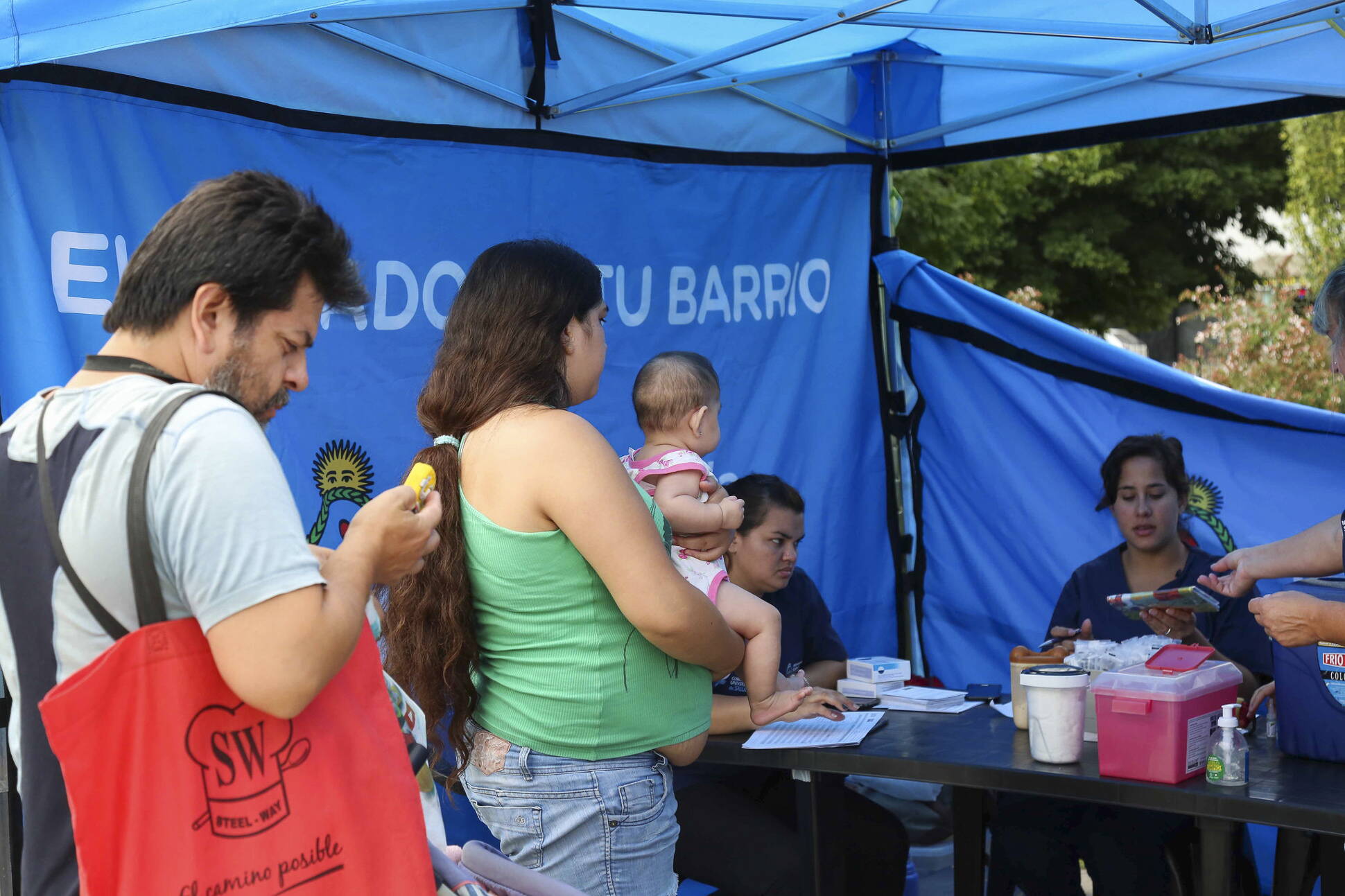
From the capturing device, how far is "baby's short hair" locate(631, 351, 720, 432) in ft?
10.1

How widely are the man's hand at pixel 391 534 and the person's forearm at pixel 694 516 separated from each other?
53.2 inches

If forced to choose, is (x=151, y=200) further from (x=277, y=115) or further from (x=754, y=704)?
(x=754, y=704)

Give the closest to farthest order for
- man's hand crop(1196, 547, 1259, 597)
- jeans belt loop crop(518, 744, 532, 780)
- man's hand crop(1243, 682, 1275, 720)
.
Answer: jeans belt loop crop(518, 744, 532, 780)
man's hand crop(1243, 682, 1275, 720)
man's hand crop(1196, 547, 1259, 597)

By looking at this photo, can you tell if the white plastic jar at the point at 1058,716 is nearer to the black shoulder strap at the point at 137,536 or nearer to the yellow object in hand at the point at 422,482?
the yellow object in hand at the point at 422,482

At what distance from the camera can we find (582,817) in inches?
77.9

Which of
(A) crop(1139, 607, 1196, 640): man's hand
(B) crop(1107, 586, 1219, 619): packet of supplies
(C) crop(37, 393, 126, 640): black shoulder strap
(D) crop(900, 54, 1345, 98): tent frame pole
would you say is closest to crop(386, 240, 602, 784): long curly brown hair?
(C) crop(37, 393, 126, 640): black shoulder strap

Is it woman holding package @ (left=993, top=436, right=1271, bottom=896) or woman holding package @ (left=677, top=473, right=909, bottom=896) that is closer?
woman holding package @ (left=677, top=473, right=909, bottom=896)

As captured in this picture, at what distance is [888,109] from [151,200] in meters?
2.94

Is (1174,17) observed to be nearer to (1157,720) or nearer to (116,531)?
(1157,720)

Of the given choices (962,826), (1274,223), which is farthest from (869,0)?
(1274,223)

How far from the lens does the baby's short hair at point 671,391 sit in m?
3.08

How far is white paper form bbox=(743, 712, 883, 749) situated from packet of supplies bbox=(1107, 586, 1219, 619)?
0.67 metres

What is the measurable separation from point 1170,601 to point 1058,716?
53 centimetres

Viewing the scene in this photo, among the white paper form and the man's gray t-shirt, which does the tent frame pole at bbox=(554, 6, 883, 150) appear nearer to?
the white paper form
